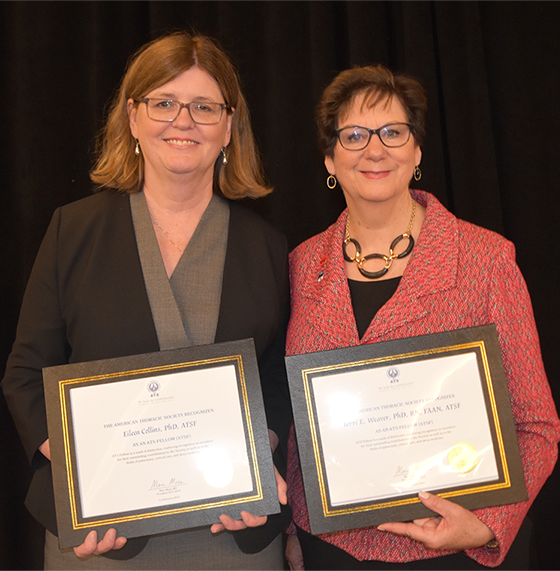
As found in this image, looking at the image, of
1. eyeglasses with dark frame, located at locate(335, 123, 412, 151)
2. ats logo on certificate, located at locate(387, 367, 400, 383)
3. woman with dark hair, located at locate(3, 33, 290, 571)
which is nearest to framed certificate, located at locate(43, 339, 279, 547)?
woman with dark hair, located at locate(3, 33, 290, 571)

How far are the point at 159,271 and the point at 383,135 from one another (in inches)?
30.5

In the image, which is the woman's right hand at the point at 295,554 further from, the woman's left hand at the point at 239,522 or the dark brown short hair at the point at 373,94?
the dark brown short hair at the point at 373,94

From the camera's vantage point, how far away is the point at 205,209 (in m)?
1.82

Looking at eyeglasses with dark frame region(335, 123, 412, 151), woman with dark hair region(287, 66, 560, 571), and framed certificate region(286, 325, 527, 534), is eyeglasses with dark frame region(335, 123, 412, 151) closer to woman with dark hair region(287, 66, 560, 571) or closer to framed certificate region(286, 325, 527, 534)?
woman with dark hair region(287, 66, 560, 571)

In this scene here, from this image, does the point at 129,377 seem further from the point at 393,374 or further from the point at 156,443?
the point at 393,374

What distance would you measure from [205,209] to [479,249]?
819 millimetres

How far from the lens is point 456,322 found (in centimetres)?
155

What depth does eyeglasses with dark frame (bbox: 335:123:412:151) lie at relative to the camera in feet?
5.75

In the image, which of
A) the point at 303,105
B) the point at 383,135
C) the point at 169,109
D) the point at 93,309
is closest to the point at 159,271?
the point at 93,309

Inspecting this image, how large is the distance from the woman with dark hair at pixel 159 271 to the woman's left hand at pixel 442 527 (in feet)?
1.18

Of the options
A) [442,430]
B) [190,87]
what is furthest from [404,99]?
[442,430]

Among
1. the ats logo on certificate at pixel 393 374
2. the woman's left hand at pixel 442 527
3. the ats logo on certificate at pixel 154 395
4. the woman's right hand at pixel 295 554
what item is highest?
the ats logo on certificate at pixel 154 395

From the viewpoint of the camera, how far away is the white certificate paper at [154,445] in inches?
53.4

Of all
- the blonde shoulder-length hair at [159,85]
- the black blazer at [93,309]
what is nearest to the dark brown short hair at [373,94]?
the blonde shoulder-length hair at [159,85]
